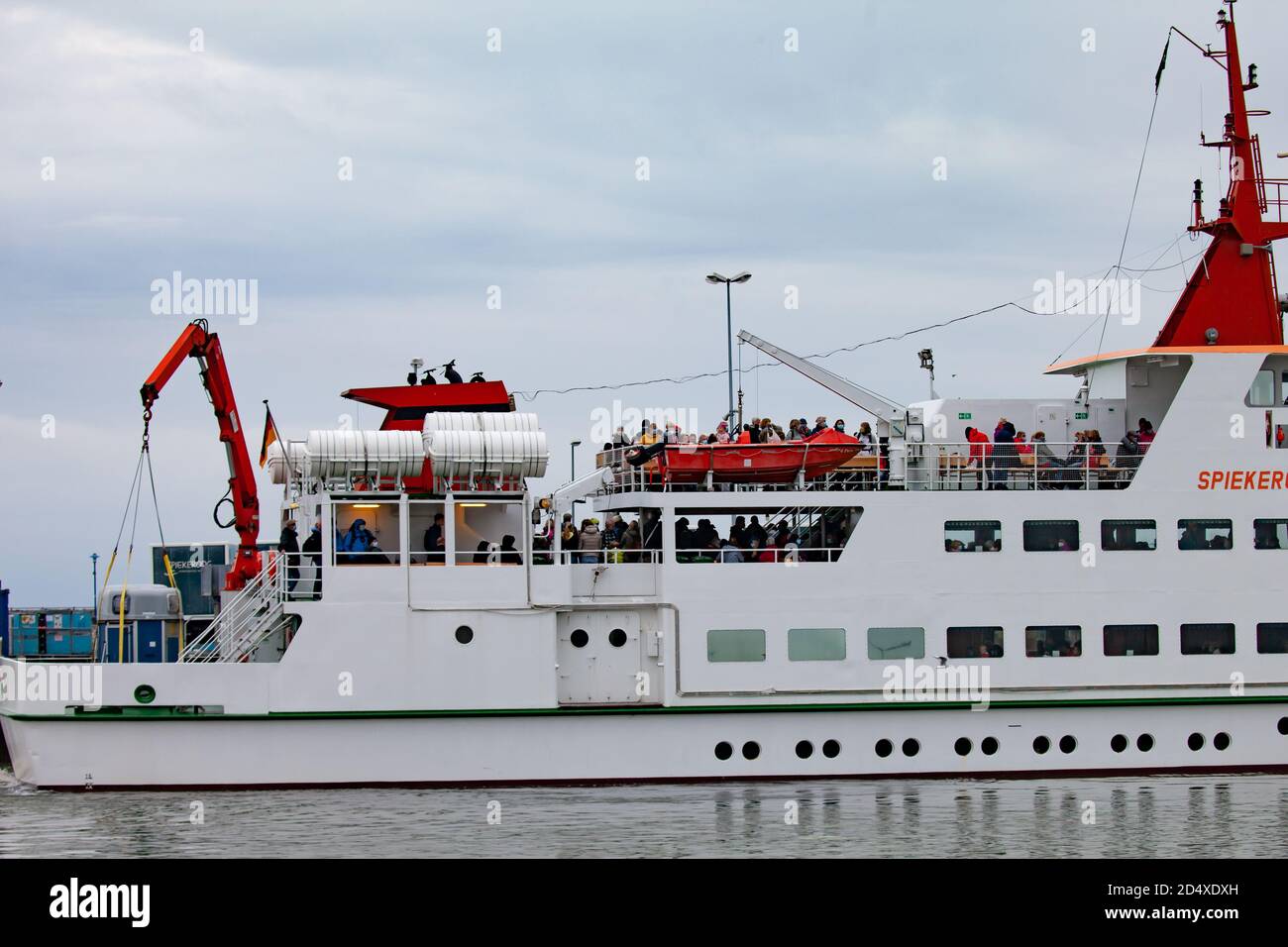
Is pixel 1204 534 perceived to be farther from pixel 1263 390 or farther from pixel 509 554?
pixel 509 554

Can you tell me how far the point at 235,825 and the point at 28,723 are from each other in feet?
12.9

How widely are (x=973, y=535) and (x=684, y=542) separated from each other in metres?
4.26

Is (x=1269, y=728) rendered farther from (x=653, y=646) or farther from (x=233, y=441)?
(x=233, y=441)

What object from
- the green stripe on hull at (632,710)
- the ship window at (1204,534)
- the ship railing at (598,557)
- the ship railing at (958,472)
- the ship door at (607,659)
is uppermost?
the ship railing at (958,472)

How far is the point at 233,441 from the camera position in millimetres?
Answer: 27172

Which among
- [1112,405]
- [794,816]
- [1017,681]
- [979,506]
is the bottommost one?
[794,816]

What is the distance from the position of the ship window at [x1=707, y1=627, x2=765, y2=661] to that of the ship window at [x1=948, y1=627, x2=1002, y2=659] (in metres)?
2.82

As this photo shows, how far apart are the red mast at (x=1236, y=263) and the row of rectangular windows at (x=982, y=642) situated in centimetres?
474

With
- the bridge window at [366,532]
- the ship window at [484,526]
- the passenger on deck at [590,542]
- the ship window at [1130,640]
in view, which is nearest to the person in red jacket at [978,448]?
the ship window at [1130,640]

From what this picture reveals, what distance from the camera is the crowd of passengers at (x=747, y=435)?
24.8 metres

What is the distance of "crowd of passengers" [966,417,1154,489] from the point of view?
81.2 ft

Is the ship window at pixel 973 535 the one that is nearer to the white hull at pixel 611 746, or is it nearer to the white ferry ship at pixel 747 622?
the white ferry ship at pixel 747 622

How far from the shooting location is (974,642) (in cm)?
2414
